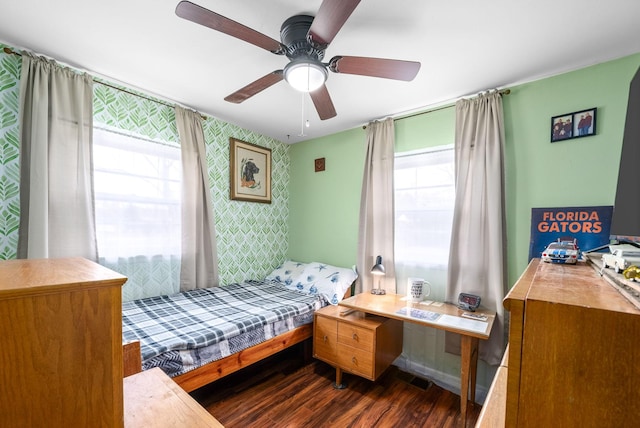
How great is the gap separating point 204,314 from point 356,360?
1.25 m

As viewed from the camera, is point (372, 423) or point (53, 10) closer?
point (53, 10)

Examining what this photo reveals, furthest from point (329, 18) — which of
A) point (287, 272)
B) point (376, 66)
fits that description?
point (287, 272)

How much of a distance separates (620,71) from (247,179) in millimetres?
3161

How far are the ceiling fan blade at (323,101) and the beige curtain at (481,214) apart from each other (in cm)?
114

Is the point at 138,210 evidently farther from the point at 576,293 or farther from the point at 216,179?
the point at 576,293

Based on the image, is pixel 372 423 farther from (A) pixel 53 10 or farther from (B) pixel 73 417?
(A) pixel 53 10

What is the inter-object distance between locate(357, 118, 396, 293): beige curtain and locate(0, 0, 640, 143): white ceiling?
0.48 m

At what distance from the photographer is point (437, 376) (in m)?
2.29

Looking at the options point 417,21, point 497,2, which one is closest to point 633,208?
point 497,2

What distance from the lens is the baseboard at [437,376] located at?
6.85 feet

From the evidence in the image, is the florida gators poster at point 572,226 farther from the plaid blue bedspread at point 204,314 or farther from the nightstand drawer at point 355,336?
the plaid blue bedspread at point 204,314

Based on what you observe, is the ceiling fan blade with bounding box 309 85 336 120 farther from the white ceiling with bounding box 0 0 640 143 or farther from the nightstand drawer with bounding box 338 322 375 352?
the nightstand drawer with bounding box 338 322 375 352

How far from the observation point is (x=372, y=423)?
1.77 m

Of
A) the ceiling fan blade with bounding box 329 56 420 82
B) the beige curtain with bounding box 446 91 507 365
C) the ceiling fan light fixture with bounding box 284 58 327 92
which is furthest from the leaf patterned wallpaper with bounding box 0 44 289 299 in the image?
the beige curtain with bounding box 446 91 507 365
